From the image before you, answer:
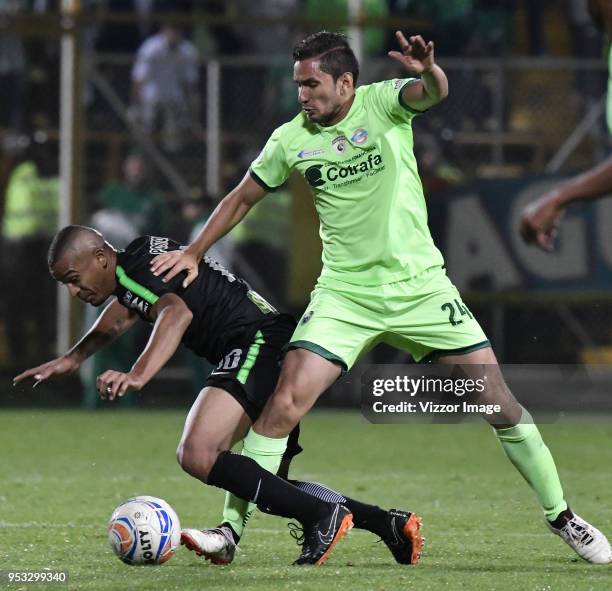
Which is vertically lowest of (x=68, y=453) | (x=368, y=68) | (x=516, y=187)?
(x=68, y=453)

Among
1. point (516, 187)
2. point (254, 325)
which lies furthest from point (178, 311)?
point (516, 187)

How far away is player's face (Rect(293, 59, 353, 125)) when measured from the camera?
Answer: 22.0 feet

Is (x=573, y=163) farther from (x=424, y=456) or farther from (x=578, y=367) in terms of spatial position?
(x=424, y=456)

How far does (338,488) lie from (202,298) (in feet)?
10.0

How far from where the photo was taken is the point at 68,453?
1161 centimetres

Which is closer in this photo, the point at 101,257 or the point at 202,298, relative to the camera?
the point at 101,257

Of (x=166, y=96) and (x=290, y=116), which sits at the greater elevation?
(x=166, y=96)

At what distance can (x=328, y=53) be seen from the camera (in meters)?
6.73

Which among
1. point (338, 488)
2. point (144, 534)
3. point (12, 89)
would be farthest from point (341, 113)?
point (12, 89)

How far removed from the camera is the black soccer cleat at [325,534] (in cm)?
636

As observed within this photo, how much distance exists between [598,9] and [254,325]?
277cm

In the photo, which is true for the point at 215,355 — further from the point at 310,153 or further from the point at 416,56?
the point at 416,56

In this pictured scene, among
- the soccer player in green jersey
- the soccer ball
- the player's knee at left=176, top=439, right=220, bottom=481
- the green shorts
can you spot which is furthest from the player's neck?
the soccer ball

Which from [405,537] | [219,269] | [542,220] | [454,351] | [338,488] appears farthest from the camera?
[338,488]
